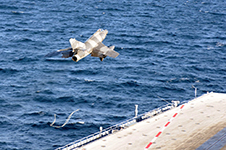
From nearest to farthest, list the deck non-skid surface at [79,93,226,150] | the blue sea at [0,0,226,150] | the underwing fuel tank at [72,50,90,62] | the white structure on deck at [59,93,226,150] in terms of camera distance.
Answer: the underwing fuel tank at [72,50,90,62] → the deck non-skid surface at [79,93,226,150] → the white structure on deck at [59,93,226,150] → the blue sea at [0,0,226,150]

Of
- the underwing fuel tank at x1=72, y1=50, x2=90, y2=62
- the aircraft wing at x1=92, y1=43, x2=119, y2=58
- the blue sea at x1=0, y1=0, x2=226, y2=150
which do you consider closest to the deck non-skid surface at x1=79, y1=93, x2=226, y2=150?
the aircraft wing at x1=92, y1=43, x2=119, y2=58

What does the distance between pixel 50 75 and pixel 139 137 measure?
245 ft

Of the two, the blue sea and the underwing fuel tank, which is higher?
the underwing fuel tank

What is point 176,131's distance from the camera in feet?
235

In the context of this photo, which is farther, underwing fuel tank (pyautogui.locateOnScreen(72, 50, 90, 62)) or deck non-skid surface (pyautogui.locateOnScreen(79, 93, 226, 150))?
deck non-skid surface (pyautogui.locateOnScreen(79, 93, 226, 150))

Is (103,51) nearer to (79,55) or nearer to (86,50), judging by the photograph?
(86,50)

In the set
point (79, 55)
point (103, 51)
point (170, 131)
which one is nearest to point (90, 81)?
point (170, 131)

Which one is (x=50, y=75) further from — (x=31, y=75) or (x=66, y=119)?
(x=66, y=119)

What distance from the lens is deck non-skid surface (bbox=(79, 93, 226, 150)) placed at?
66.0 metres

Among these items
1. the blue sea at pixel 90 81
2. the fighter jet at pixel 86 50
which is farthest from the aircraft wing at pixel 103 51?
the blue sea at pixel 90 81

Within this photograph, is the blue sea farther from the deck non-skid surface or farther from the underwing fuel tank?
the underwing fuel tank

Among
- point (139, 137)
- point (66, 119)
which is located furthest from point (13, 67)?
point (139, 137)

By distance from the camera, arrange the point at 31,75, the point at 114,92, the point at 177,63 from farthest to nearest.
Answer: the point at 177,63 < the point at 31,75 < the point at 114,92

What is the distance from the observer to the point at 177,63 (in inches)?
5945
